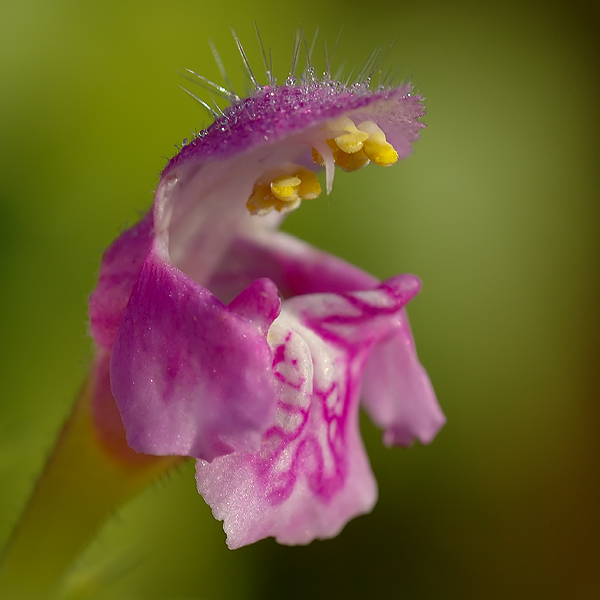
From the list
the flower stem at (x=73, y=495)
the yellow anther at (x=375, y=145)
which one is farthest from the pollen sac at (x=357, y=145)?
the flower stem at (x=73, y=495)

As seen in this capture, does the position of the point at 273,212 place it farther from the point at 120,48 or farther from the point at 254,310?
the point at 120,48

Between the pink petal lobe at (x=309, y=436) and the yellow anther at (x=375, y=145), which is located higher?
the yellow anther at (x=375, y=145)

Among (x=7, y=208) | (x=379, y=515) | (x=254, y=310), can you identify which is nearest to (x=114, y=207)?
(x=7, y=208)

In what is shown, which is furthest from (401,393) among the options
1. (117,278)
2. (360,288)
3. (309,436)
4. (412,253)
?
(412,253)

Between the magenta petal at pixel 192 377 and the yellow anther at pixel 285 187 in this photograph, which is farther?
the yellow anther at pixel 285 187

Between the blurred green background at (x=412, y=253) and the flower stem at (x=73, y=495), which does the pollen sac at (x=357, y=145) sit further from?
the blurred green background at (x=412, y=253)

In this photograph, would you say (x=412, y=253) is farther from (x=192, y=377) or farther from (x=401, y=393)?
(x=192, y=377)

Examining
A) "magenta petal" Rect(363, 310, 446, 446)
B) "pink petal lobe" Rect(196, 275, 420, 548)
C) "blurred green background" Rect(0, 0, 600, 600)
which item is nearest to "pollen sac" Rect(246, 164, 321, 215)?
"pink petal lobe" Rect(196, 275, 420, 548)
